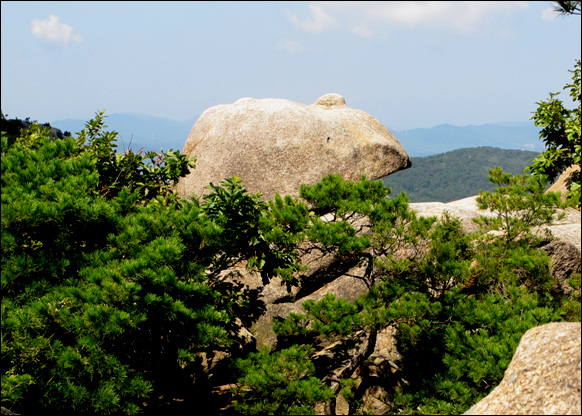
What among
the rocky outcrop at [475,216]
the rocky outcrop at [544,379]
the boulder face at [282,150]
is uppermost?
the boulder face at [282,150]

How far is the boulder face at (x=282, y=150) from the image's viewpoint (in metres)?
12.5

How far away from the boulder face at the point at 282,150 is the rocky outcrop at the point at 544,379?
8.39 metres

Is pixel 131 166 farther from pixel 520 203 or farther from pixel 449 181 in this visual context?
pixel 449 181

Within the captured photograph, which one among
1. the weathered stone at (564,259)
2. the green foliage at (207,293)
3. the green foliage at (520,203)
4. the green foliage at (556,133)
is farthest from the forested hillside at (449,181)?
the green foliage at (207,293)

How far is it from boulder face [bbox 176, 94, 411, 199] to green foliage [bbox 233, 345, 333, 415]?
5765 mm

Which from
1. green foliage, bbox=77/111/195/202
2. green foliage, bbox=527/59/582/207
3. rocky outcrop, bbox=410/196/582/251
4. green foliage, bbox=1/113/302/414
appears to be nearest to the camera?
green foliage, bbox=1/113/302/414

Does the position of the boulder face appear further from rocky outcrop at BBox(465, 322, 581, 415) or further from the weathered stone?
rocky outcrop at BBox(465, 322, 581, 415)

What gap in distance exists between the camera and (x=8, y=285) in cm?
538

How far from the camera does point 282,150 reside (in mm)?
12562

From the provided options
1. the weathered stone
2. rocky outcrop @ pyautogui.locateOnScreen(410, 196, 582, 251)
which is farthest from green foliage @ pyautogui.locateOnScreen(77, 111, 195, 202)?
the weathered stone

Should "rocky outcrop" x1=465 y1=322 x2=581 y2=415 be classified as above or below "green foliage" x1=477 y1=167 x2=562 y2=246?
below

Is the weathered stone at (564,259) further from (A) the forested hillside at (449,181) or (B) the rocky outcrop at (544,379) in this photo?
(A) the forested hillside at (449,181)

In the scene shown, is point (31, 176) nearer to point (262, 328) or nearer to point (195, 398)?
point (195, 398)

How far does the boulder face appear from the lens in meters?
12.5
